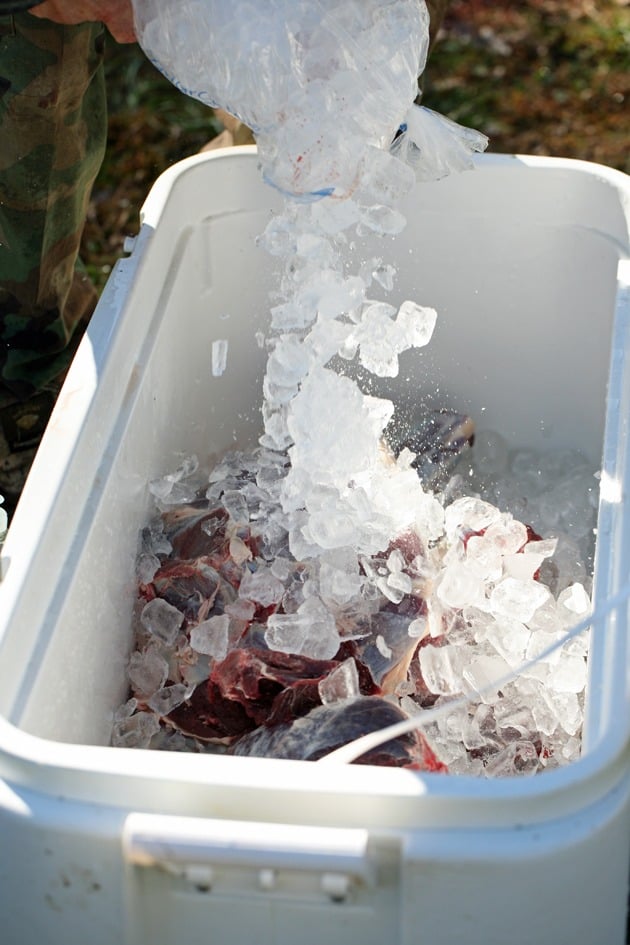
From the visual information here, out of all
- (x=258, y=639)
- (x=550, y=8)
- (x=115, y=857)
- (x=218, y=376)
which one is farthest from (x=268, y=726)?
(x=550, y=8)

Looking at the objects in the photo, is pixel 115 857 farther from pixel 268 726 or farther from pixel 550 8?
pixel 550 8

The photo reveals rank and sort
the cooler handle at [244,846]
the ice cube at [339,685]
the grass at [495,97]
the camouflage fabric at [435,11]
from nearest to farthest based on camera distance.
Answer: the cooler handle at [244,846] < the ice cube at [339,685] < the camouflage fabric at [435,11] < the grass at [495,97]

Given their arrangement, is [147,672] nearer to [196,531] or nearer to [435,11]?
[196,531]

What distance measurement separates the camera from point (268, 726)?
4.12 ft

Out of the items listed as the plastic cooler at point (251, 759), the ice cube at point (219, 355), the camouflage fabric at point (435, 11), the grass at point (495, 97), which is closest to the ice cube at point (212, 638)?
the plastic cooler at point (251, 759)

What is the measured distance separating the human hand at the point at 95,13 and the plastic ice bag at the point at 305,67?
0.04m

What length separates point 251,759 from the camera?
0.90 m

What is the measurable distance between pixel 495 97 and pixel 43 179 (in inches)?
65.9

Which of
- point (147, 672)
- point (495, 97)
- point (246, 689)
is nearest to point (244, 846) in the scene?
point (246, 689)

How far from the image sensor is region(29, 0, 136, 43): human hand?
1.44 m

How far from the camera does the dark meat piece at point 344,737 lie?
1114mm

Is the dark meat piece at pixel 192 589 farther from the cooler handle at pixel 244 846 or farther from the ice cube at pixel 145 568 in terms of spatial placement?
the cooler handle at pixel 244 846

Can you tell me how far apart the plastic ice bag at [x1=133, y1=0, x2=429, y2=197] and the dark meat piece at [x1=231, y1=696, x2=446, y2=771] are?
0.64 metres

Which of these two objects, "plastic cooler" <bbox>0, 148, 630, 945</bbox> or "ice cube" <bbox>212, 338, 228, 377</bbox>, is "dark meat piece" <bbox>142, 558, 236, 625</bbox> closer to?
"plastic cooler" <bbox>0, 148, 630, 945</bbox>
